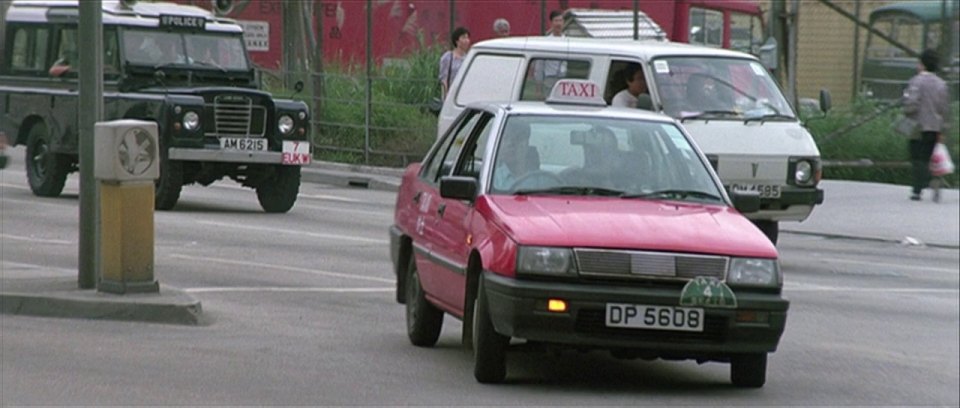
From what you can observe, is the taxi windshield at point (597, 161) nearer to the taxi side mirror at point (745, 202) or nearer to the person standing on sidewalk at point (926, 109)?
the taxi side mirror at point (745, 202)

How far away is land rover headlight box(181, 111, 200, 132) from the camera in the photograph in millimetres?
19766

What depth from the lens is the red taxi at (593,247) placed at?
28.8 ft

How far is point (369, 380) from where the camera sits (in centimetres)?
933

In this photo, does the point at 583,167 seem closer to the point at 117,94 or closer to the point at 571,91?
the point at 571,91

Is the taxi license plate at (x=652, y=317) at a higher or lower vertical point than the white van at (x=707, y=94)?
lower

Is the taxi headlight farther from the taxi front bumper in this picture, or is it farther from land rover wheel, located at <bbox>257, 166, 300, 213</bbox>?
land rover wheel, located at <bbox>257, 166, 300, 213</bbox>

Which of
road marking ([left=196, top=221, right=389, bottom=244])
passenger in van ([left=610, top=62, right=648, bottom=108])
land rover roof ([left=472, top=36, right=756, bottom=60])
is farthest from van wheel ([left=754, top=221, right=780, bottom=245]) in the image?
road marking ([left=196, top=221, right=389, bottom=244])

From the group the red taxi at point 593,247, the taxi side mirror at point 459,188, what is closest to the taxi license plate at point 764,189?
the red taxi at point 593,247

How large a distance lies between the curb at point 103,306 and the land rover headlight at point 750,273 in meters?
3.69

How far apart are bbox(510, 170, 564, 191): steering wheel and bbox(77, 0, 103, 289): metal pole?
317 centimetres

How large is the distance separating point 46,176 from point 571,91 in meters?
11.1

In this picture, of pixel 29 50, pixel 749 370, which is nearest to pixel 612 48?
pixel 29 50

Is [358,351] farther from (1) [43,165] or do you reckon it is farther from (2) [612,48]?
(1) [43,165]

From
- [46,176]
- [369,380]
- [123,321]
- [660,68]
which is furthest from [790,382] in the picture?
[46,176]
